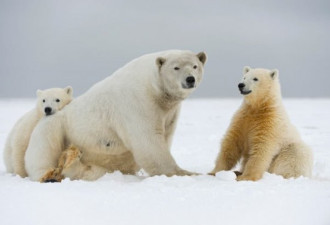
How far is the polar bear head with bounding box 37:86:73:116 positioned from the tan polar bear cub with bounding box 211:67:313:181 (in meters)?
2.16

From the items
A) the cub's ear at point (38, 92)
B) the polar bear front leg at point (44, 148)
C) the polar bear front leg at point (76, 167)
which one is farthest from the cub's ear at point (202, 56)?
the cub's ear at point (38, 92)

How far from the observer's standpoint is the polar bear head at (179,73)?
498 cm

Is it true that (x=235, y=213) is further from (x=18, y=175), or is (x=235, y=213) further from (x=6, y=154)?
(x=6, y=154)

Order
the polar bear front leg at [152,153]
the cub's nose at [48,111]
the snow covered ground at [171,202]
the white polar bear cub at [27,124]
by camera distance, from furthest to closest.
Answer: the white polar bear cub at [27,124]
the cub's nose at [48,111]
the polar bear front leg at [152,153]
the snow covered ground at [171,202]

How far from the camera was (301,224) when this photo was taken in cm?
343

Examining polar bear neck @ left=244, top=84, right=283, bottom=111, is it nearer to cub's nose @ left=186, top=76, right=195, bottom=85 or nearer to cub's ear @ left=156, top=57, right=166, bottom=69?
cub's nose @ left=186, top=76, right=195, bottom=85

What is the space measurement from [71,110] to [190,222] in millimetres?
2762

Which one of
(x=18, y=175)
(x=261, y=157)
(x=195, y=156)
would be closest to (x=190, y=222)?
(x=261, y=157)

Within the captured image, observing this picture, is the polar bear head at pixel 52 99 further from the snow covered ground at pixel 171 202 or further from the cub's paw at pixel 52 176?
the snow covered ground at pixel 171 202

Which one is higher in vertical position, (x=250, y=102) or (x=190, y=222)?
(x=250, y=102)

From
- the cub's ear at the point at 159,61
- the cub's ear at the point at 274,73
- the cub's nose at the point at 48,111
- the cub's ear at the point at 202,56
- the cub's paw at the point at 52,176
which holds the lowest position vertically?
the cub's paw at the point at 52,176

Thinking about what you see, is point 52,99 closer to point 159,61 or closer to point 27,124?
point 27,124

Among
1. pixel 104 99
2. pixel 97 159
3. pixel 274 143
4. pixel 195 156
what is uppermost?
pixel 104 99

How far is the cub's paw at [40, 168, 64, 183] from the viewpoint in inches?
203
